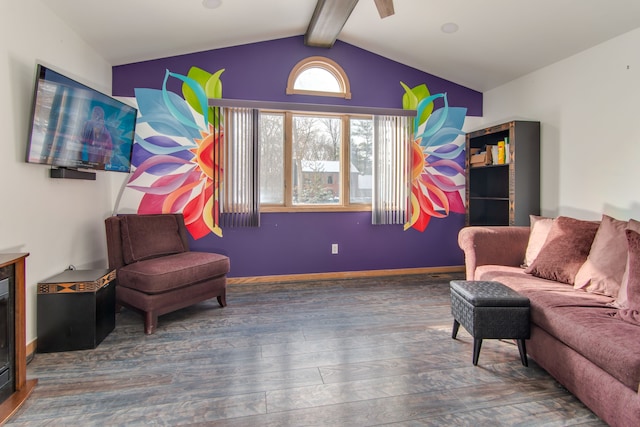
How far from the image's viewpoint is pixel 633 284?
1.82m

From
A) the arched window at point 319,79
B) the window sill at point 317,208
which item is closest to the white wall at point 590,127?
the arched window at point 319,79

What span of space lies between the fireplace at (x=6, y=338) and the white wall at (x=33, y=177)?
395 mm

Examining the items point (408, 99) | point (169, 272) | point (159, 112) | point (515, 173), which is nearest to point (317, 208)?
point (408, 99)

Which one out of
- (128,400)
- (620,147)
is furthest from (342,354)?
(620,147)

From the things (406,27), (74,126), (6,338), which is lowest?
(6,338)

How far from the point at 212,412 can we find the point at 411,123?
3665 millimetres

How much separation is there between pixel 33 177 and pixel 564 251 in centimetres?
371

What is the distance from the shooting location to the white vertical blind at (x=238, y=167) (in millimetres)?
3756

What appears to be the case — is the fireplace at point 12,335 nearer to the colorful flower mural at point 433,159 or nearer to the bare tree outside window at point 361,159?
the bare tree outside window at point 361,159

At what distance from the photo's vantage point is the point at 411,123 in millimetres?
4207

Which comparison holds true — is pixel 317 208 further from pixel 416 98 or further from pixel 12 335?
pixel 12 335

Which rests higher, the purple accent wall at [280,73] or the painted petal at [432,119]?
the purple accent wall at [280,73]

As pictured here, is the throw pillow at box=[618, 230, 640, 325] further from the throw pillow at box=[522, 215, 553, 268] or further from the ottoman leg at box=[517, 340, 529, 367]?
the throw pillow at box=[522, 215, 553, 268]

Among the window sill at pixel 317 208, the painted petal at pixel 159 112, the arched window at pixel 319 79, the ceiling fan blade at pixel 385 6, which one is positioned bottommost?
the window sill at pixel 317 208
